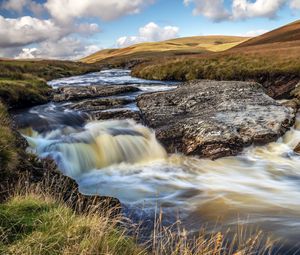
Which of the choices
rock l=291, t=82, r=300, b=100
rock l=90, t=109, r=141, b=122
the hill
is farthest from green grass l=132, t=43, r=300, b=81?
rock l=90, t=109, r=141, b=122

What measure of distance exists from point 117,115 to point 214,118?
213 inches

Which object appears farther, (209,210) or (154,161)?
(154,161)

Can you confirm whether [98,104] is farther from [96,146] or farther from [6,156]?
[6,156]

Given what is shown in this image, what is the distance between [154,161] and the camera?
16469mm

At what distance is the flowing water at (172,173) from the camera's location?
10703 millimetres

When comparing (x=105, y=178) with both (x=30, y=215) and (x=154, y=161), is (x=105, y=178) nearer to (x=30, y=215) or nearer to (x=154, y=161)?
(x=154, y=161)

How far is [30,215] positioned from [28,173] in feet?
11.7

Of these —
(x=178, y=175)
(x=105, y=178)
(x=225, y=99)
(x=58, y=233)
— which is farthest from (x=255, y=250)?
(x=225, y=99)

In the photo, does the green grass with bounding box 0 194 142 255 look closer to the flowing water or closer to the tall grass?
the tall grass

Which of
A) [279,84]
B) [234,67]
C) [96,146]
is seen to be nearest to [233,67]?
[234,67]

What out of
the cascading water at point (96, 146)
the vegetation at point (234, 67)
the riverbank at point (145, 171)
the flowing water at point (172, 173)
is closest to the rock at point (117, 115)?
the riverbank at point (145, 171)

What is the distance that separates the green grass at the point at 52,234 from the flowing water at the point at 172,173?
13.6 ft

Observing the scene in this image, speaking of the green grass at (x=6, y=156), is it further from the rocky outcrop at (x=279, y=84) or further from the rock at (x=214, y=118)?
the rocky outcrop at (x=279, y=84)

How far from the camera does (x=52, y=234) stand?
5613 millimetres
